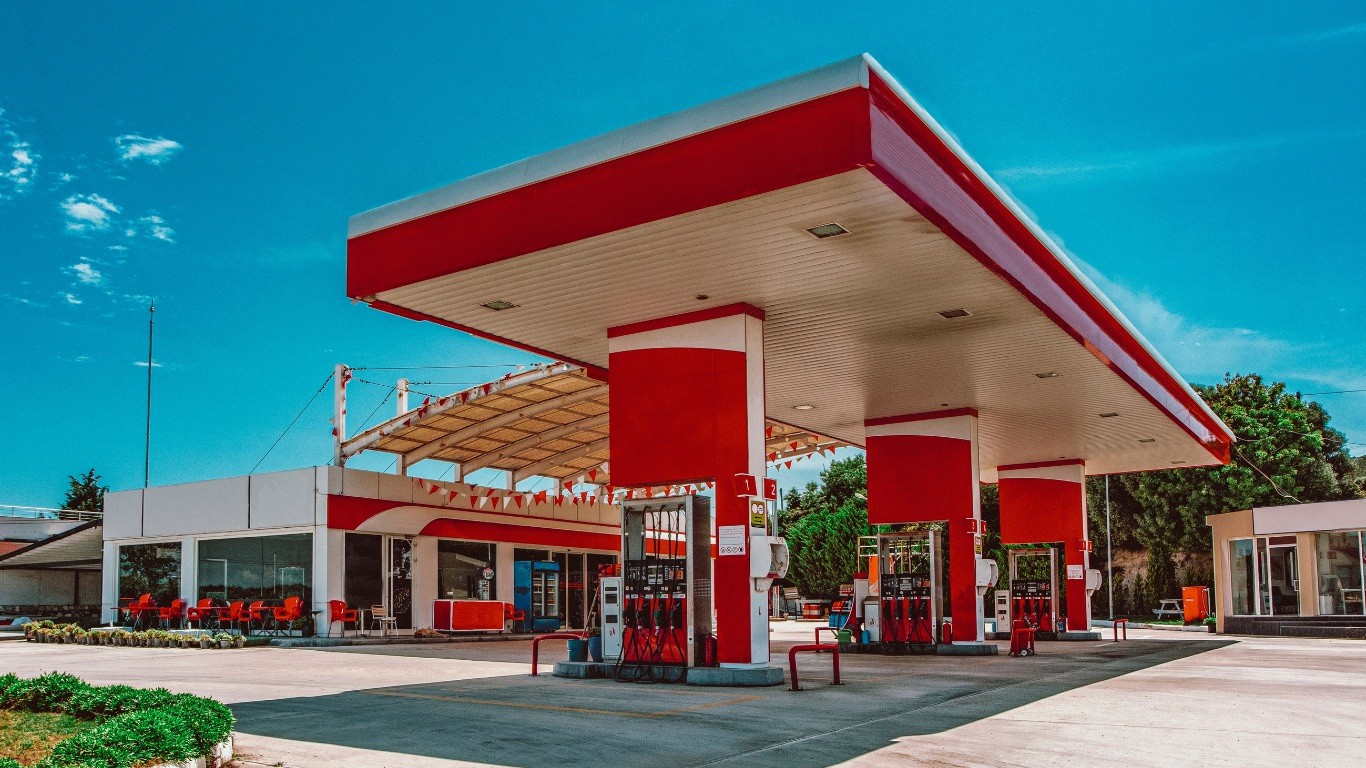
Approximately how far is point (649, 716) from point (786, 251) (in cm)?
519

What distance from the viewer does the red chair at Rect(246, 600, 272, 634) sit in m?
26.0

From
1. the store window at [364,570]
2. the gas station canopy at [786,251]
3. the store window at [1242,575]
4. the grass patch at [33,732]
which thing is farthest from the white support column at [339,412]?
the store window at [1242,575]

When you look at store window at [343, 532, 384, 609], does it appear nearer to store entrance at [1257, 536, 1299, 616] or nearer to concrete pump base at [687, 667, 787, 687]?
concrete pump base at [687, 667, 787, 687]

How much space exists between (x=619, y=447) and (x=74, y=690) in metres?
7.45

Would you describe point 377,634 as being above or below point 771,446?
below

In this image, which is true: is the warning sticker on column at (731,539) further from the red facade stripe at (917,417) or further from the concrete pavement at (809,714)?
the red facade stripe at (917,417)

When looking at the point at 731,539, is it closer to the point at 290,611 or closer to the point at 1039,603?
the point at 290,611

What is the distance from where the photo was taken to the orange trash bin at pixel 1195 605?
4003 centimetres

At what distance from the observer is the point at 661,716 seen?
1098 centimetres

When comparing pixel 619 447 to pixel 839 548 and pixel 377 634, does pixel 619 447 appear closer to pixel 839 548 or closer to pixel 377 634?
pixel 377 634

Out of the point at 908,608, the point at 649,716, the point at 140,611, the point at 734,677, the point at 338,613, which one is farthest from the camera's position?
the point at 140,611

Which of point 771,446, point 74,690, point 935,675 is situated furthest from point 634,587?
point 771,446

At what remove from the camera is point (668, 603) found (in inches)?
589

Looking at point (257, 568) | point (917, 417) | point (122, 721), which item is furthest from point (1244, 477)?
point (122, 721)
